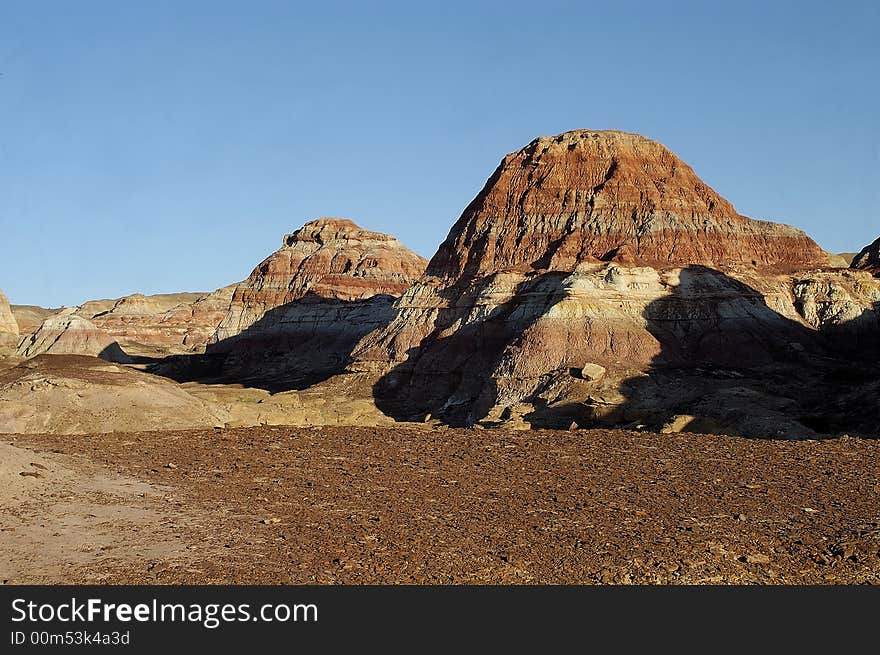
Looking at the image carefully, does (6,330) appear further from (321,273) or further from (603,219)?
(603,219)

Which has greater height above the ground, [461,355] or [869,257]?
[869,257]

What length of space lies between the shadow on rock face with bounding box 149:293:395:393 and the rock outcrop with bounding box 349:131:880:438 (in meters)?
20.9

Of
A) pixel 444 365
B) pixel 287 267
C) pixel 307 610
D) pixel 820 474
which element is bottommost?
pixel 307 610

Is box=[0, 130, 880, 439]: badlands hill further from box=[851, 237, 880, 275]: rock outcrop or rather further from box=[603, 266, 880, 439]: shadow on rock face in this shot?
box=[851, 237, 880, 275]: rock outcrop

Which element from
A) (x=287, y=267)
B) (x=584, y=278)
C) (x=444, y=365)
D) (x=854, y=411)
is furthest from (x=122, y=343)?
(x=854, y=411)

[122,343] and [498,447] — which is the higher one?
[122,343]

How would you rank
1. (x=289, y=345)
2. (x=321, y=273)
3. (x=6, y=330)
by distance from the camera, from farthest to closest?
(x=321, y=273), (x=6, y=330), (x=289, y=345)

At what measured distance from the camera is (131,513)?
13305 millimetres

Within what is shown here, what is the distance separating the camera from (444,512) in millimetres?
13422

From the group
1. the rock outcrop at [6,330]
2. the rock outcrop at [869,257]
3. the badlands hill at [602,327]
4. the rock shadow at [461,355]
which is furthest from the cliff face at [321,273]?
the rock outcrop at [869,257]

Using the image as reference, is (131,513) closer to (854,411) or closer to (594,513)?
(594,513)

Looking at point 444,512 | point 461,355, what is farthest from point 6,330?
point 444,512

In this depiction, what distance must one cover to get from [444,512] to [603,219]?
153 ft

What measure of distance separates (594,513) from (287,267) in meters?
94.2
